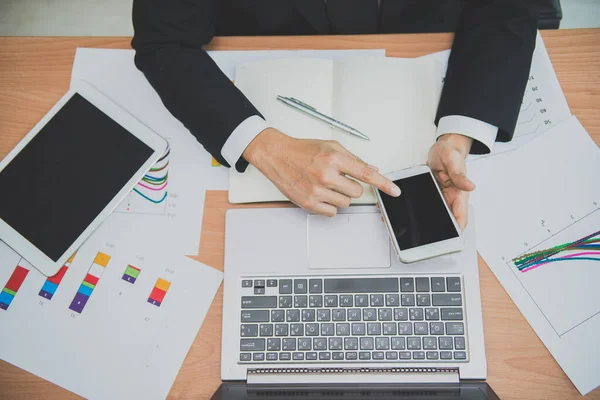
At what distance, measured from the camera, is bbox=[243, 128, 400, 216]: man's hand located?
0.75 metres

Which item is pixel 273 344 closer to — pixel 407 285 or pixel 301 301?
pixel 301 301

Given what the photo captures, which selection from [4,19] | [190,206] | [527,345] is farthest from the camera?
[4,19]

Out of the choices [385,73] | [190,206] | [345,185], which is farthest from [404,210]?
[190,206]

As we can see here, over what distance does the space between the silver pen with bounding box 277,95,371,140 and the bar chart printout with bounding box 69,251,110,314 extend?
0.43 metres

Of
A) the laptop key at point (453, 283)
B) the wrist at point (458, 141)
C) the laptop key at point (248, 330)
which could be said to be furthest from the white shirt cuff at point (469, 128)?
the laptop key at point (248, 330)

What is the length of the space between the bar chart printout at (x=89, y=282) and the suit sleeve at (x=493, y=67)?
0.65 meters

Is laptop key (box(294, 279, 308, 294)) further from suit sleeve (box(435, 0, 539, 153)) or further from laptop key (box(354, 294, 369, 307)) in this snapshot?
suit sleeve (box(435, 0, 539, 153))

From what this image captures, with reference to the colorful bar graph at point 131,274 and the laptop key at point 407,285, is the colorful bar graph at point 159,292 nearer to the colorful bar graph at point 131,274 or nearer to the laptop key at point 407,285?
the colorful bar graph at point 131,274

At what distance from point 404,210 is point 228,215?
31 cm

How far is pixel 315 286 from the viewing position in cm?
77

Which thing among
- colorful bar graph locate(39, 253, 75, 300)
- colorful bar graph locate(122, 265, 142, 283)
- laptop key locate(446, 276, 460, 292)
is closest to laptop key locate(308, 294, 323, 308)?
laptop key locate(446, 276, 460, 292)

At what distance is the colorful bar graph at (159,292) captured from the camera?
0.80 m

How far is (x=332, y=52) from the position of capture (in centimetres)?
90

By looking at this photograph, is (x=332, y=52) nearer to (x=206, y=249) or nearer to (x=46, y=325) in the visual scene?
(x=206, y=249)
